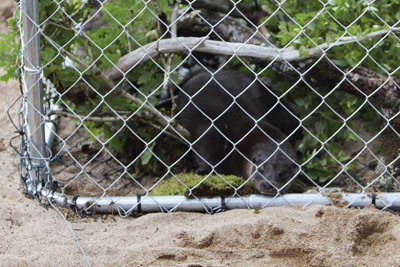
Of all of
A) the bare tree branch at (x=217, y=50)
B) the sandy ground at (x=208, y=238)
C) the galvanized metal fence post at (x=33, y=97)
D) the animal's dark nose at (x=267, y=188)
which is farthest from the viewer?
the animal's dark nose at (x=267, y=188)

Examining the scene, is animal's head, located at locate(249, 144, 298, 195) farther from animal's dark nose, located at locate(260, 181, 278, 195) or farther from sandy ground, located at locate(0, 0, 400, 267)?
sandy ground, located at locate(0, 0, 400, 267)

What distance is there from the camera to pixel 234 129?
4625 millimetres

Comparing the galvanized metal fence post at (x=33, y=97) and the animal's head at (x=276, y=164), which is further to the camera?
the animal's head at (x=276, y=164)

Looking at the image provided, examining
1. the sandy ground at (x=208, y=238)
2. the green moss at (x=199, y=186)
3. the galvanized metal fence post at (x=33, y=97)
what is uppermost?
the galvanized metal fence post at (x=33, y=97)

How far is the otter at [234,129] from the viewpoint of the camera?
4.60 m

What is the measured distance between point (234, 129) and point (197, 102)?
1.01ft

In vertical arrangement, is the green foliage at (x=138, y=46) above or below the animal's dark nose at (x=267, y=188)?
above

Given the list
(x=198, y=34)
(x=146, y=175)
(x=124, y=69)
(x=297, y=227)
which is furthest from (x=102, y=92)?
(x=297, y=227)

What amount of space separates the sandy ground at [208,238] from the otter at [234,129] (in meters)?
1.09

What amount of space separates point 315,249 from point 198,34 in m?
2.14

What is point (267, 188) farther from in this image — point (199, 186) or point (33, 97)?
point (33, 97)

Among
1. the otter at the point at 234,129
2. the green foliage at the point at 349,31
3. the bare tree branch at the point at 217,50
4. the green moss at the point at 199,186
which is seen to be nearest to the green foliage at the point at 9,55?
the bare tree branch at the point at 217,50

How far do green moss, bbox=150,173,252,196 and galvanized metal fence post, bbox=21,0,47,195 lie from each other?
0.60 metres

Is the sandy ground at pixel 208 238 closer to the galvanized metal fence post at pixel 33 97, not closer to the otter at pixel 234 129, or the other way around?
the galvanized metal fence post at pixel 33 97
